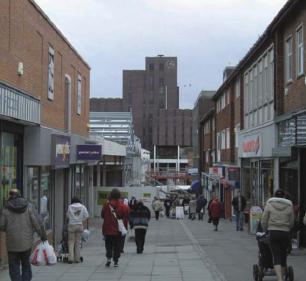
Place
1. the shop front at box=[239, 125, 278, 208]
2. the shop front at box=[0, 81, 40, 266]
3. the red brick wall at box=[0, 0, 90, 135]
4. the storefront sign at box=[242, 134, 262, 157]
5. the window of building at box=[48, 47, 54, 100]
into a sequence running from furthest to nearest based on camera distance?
1. the storefront sign at box=[242, 134, 262, 157]
2. the shop front at box=[239, 125, 278, 208]
3. the window of building at box=[48, 47, 54, 100]
4. the red brick wall at box=[0, 0, 90, 135]
5. the shop front at box=[0, 81, 40, 266]

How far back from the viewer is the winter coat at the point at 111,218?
14117 millimetres

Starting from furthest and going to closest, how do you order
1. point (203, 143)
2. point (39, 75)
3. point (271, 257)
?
point (203, 143) → point (39, 75) → point (271, 257)

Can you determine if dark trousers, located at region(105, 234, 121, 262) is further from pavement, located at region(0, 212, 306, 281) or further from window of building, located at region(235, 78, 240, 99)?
window of building, located at region(235, 78, 240, 99)

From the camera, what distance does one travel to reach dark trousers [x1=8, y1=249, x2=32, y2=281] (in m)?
9.80

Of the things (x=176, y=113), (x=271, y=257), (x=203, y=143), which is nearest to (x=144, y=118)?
(x=176, y=113)

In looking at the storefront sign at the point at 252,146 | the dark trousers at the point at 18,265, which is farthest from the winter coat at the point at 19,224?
the storefront sign at the point at 252,146

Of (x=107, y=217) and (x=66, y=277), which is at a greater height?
(x=107, y=217)

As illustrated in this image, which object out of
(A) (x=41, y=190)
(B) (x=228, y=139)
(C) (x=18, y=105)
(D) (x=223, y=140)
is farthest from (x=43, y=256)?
(D) (x=223, y=140)

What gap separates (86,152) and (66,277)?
10.9 metres

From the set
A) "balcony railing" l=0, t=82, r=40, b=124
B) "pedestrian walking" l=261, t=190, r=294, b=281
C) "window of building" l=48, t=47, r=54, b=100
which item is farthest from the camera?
"window of building" l=48, t=47, r=54, b=100

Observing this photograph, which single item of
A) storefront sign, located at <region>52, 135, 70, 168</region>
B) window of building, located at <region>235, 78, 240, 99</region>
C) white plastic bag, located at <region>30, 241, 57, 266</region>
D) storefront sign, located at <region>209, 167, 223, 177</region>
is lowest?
white plastic bag, located at <region>30, 241, 57, 266</region>

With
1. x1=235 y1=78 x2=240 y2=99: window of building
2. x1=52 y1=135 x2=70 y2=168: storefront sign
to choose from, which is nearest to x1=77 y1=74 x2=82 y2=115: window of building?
x1=52 y1=135 x2=70 y2=168: storefront sign

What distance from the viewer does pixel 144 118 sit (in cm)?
15150

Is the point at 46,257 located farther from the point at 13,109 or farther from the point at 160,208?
the point at 160,208
